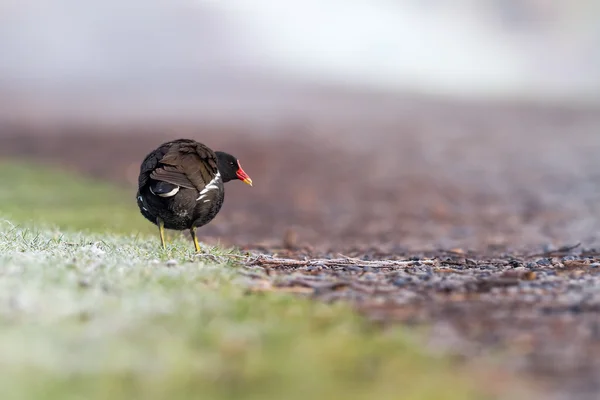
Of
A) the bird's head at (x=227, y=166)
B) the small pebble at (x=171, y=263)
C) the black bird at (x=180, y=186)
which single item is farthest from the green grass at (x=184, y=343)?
the bird's head at (x=227, y=166)

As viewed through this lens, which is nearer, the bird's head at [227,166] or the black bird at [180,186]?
the black bird at [180,186]

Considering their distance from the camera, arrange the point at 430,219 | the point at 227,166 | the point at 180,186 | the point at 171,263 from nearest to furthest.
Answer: the point at 171,263 → the point at 180,186 → the point at 227,166 → the point at 430,219

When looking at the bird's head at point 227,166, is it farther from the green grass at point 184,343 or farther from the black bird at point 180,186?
the green grass at point 184,343

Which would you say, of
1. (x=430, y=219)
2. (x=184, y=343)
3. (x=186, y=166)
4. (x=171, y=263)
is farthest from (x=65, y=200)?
(x=184, y=343)

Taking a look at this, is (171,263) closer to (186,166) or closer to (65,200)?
(186,166)

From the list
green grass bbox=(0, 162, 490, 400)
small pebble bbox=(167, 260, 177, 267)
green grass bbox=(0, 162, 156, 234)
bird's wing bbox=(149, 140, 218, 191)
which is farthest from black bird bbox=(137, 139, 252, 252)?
green grass bbox=(0, 162, 156, 234)

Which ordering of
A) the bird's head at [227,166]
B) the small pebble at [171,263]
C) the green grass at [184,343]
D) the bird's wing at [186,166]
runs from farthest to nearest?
the bird's head at [227,166] → the bird's wing at [186,166] → the small pebble at [171,263] → the green grass at [184,343]

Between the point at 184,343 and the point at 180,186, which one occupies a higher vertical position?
the point at 180,186
